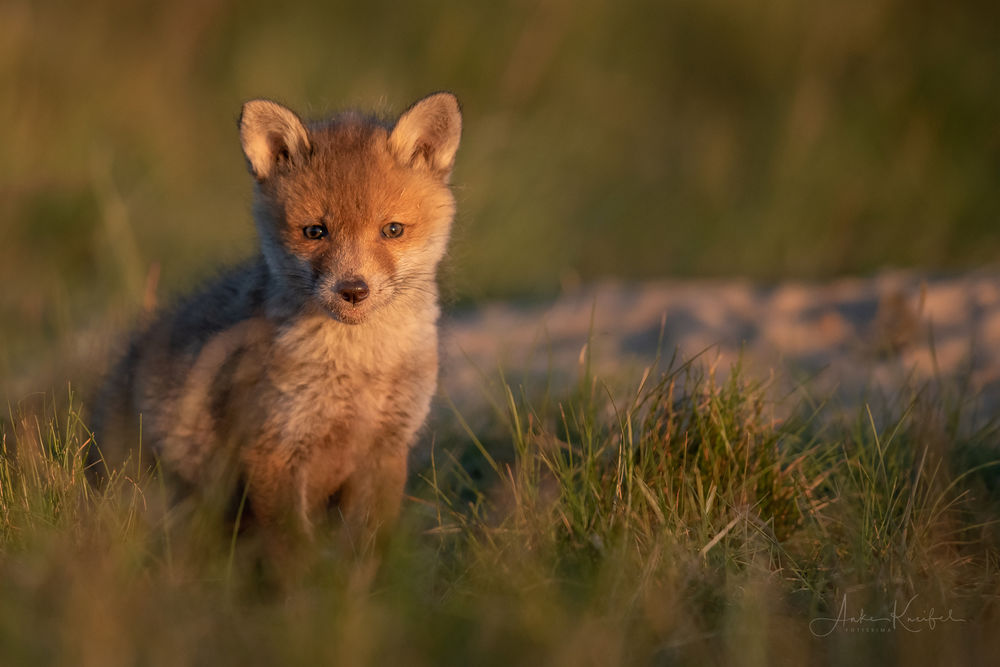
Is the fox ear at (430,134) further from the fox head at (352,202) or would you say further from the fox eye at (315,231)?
the fox eye at (315,231)

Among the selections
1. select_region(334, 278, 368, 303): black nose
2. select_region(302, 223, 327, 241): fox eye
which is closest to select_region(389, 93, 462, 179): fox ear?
select_region(302, 223, 327, 241): fox eye

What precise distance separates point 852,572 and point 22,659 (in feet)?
6.70

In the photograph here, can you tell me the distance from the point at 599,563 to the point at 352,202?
1.38 meters

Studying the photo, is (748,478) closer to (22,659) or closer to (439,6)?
(22,659)

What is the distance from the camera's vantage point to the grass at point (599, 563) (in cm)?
222

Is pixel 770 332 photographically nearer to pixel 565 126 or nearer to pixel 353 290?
pixel 353 290

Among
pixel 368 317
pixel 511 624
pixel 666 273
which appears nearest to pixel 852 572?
pixel 511 624

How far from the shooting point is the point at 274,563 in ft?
9.61

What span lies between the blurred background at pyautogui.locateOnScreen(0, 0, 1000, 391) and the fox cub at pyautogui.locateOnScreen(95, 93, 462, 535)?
9.13 ft

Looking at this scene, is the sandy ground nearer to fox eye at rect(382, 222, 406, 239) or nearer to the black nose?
fox eye at rect(382, 222, 406, 239)

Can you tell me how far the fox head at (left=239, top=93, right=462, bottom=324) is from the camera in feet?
10.3
